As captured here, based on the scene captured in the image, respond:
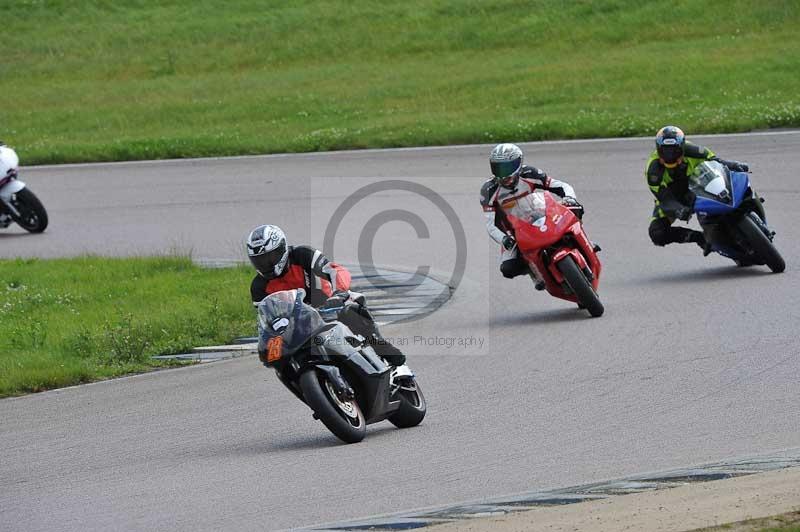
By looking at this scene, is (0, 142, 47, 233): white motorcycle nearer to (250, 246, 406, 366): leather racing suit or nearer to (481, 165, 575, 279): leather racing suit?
(481, 165, 575, 279): leather racing suit

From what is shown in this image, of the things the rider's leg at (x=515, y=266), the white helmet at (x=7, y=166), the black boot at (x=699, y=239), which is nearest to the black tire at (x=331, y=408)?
the rider's leg at (x=515, y=266)

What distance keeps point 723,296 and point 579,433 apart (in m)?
4.97

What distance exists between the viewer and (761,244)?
1341cm

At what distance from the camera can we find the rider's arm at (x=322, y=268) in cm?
880

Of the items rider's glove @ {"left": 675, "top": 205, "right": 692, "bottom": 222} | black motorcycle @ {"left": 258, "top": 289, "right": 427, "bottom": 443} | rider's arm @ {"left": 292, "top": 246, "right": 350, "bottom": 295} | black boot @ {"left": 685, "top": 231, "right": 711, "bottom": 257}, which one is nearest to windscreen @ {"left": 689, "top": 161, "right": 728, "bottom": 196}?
rider's glove @ {"left": 675, "top": 205, "right": 692, "bottom": 222}

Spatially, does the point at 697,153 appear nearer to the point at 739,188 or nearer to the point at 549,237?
the point at 739,188

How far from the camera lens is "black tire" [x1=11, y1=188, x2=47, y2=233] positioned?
63.6 feet

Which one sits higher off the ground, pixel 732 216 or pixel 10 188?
pixel 732 216

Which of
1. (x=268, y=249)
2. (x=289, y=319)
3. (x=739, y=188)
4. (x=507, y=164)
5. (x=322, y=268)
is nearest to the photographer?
(x=289, y=319)

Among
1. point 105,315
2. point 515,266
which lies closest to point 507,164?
point 515,266

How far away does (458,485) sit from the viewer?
7.14 metres

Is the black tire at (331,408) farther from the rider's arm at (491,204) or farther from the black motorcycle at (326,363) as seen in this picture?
the rider's arm at (491,204)

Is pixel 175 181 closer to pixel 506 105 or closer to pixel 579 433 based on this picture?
pixel 506 105

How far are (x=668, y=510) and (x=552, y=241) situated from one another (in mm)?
6679
